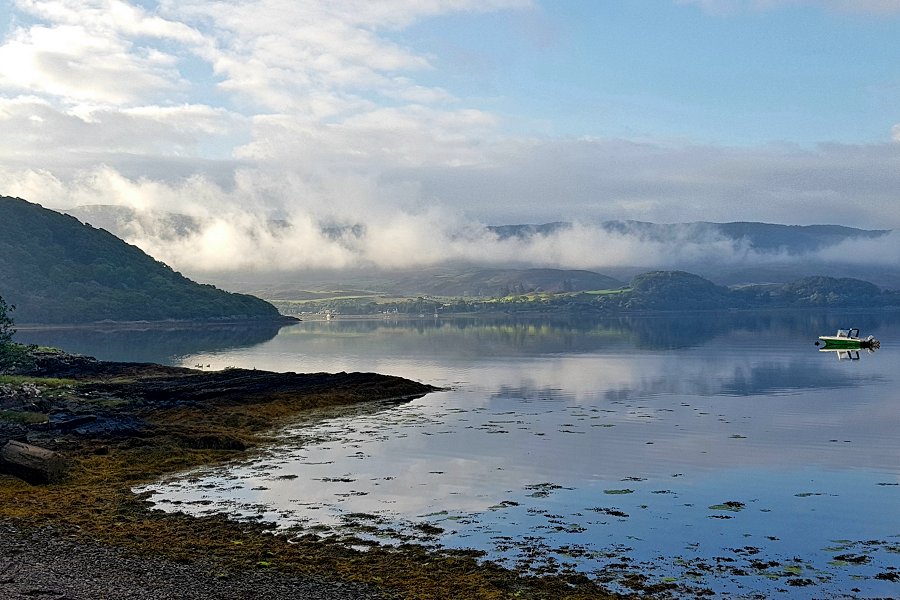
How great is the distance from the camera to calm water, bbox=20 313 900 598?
28.2 m

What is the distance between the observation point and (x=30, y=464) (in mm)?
39875

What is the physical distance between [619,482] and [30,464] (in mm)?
30318

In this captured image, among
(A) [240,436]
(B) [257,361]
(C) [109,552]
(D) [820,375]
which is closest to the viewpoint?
(C) [109,552]

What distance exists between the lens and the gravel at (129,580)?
76.5 ft

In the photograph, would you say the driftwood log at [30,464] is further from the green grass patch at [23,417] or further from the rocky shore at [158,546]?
the green grass patch at [23,417]

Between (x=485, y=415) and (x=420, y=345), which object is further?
(x=420, y=345)

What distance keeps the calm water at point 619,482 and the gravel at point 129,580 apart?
6.22 m

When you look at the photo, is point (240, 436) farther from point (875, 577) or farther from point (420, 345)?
point (420, 345)

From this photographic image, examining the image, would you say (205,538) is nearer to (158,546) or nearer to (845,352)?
(158,546)

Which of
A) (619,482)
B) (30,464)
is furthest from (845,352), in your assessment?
(30,464)

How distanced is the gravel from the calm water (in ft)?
20.4

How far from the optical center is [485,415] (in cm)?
6812

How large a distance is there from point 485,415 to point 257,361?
8391 centimetres

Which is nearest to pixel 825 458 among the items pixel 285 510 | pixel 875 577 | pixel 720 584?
pixel 875 577
